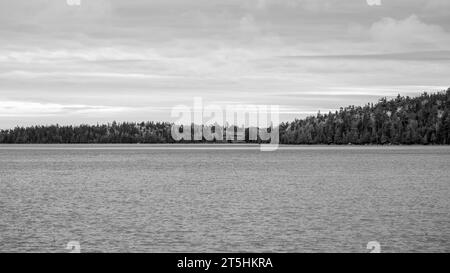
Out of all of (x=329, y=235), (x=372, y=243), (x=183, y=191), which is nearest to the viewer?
(x=372, y=243)

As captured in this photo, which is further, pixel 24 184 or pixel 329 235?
pixel 24 184

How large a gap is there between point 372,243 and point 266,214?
55.7 feet

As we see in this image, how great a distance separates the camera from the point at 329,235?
151 feet

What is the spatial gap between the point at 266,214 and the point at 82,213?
17.1 m
